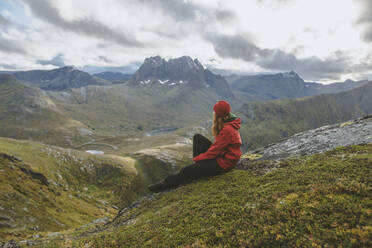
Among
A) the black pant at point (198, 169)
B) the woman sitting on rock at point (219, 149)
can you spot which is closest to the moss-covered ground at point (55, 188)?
the black pant at point (198, 169)

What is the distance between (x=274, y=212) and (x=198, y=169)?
713 centimetres

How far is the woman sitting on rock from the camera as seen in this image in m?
13.3

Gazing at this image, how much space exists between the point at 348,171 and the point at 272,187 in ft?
12.3

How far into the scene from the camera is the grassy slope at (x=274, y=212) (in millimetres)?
6055

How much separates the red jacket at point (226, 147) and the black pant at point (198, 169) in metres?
0.44

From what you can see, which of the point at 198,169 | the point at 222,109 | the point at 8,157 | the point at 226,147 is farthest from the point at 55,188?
the point at 222,109

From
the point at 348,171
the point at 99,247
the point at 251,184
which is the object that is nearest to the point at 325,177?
the point at 348,171

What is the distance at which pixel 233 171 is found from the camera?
48.1 ft

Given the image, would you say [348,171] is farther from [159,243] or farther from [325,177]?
[159,243]

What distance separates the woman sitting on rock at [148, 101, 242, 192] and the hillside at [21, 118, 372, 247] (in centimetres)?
100

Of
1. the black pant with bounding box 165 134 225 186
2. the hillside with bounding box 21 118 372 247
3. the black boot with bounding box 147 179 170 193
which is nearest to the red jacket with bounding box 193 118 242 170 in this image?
the black pant with bounding box 165 134 225 186

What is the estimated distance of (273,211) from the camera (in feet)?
25.4

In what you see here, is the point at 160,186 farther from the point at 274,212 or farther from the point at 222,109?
the point at 274,212

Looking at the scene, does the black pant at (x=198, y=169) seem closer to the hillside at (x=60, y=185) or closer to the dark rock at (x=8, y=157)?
the hillside at (x=60, y=185)
